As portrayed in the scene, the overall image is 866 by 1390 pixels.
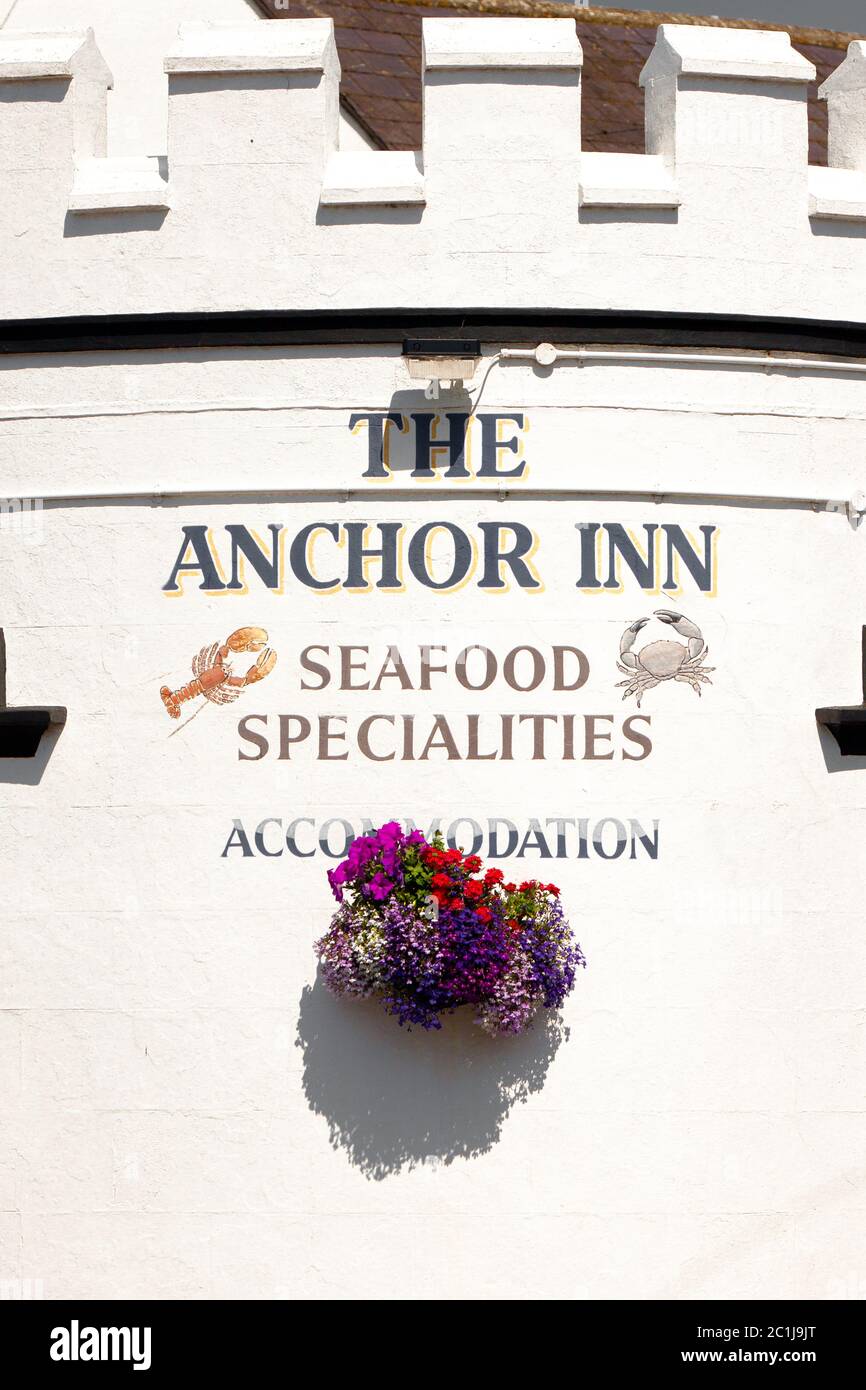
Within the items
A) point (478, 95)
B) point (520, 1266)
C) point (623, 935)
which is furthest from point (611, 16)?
point (520, 1266)

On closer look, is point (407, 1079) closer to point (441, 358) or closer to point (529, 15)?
point (441, 358)

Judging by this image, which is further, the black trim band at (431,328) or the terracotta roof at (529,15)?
the terracotta roof at (529,15)

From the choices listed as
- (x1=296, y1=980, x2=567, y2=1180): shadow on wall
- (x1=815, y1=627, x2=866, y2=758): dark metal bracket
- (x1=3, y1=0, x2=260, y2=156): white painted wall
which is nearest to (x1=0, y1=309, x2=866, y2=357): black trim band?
(x1=815, y1=627, x2=866, y2=758): dark metal bracket

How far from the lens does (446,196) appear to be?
927cm

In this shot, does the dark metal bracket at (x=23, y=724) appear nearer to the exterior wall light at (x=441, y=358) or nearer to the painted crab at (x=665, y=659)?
the exterior wall light at (x=441, y=358)

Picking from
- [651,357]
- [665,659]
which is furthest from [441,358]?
[665,659]

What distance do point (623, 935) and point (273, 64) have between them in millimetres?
4390

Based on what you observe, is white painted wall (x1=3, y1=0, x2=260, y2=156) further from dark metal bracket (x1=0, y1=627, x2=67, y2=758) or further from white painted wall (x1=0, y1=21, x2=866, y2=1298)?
dark metal bracket (x1=0, y1=627, x2=67, y2=758)

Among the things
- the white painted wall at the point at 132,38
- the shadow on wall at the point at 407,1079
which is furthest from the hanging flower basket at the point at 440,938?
the white painted wall at the point at 132,38

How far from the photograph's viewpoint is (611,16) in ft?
52.5

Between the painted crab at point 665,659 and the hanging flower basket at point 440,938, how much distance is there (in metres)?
1.07

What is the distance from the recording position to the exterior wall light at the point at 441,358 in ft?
29.9

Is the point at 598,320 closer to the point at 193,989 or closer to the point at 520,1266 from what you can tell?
the point at 193,989

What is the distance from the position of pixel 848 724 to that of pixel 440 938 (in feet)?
7.15
